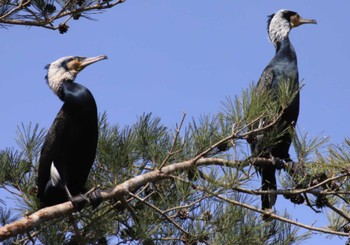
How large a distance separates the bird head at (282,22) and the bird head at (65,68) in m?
1.42

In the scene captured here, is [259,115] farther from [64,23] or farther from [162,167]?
[64,23]

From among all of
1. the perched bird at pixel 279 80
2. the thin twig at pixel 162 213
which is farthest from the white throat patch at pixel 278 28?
the thin twig at pixel 162 213

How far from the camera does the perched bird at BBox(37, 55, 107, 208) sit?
9.93 feet

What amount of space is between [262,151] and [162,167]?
39cm

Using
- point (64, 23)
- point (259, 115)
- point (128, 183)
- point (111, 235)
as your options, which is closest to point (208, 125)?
point (259, 115)

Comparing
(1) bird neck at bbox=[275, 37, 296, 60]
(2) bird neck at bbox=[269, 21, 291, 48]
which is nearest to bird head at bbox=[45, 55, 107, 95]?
(1) bird neck at bbox=[275, 37, 296, 60]

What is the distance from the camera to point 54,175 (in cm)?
304

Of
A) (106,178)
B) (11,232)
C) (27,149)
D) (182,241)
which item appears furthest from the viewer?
(27,149)

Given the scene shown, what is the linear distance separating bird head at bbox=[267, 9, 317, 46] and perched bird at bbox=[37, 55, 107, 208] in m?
1.66

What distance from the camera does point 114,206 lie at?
269 centimetres

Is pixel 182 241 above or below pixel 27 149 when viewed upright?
below

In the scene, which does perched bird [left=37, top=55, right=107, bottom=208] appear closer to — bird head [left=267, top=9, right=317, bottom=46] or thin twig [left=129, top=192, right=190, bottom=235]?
thin twig [left=129, top=192, right=190, bottom=235]

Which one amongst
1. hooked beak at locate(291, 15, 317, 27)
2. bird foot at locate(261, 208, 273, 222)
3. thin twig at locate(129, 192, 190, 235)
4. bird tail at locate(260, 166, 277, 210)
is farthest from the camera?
hooked beak at locate(291, 15, 317, 27)

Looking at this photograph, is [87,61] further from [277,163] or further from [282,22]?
[282,22]
